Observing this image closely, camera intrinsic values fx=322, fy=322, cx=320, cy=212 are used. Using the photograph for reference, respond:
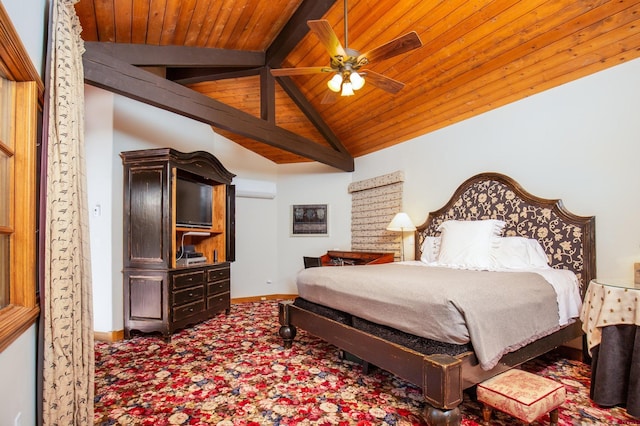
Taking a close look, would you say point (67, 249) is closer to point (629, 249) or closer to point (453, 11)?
point (453, 11)

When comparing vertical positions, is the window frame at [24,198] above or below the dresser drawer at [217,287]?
above

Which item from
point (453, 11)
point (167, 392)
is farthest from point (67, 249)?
point (453, 11)

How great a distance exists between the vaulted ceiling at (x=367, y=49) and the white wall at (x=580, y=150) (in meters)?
0.16

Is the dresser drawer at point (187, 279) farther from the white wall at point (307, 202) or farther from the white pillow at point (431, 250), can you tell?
the white pillow at point (431, 250)

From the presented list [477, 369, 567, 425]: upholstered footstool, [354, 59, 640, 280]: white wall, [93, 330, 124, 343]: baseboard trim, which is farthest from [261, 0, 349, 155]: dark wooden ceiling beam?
[477, 369, 567, 425]: upholstered footstool

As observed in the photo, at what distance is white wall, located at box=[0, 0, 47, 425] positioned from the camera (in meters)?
1.22

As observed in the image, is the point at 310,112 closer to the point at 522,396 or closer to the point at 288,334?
the point at 288,334

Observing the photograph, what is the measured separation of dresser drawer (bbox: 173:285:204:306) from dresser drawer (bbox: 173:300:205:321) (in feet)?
0.17

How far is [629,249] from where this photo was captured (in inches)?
103

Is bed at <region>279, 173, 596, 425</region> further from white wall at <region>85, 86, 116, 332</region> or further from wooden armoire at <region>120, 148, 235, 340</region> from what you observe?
white wall at <region>85, 86, 116, 332</region>

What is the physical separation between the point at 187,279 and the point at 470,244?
122 inches

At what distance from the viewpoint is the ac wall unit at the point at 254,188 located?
5.44 m

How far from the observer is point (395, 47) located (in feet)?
7.80

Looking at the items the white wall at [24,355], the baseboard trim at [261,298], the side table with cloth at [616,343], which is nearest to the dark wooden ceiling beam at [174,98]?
the white wall at [24,355]
